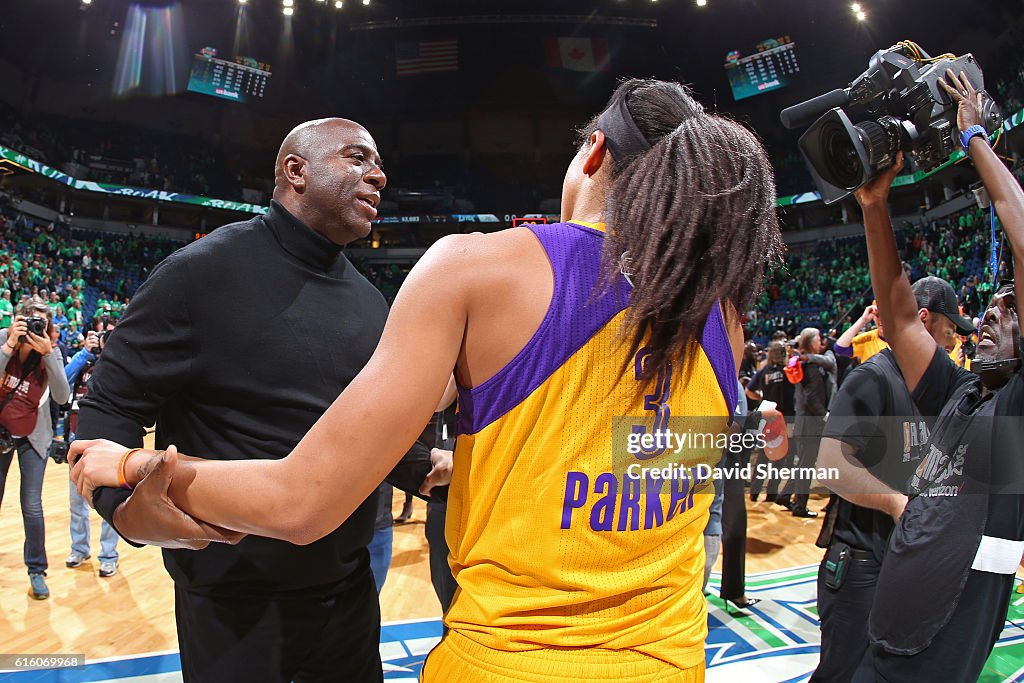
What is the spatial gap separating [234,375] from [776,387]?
19.7ft

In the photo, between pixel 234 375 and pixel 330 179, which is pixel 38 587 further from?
pixel 330 179

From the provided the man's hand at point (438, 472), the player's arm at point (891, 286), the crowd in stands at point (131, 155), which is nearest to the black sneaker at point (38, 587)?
the man's hand at point (438, 472)

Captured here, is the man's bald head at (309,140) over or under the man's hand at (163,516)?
over

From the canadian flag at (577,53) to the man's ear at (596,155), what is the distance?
19272 millimetres

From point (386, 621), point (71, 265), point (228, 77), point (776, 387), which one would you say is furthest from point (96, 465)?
point (228, 77)

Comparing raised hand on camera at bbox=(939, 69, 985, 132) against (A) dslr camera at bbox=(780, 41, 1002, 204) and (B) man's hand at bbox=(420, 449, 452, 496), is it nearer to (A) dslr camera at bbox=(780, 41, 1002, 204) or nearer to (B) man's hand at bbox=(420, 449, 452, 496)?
(A) dslr camera at bbox=(780, 41, 1002, 204)

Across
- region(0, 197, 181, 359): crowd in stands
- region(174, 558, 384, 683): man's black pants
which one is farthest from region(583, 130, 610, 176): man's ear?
region(0, 197, 181, 359): crowd in stands

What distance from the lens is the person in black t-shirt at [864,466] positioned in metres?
2.28

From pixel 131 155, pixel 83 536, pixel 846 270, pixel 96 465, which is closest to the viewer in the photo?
pixel 96 465

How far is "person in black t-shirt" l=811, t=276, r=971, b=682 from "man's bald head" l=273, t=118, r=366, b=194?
1.91 meters

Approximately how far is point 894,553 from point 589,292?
1619mm

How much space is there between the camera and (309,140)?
1.84 metres

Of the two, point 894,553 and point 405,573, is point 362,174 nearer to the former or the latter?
point 894,553

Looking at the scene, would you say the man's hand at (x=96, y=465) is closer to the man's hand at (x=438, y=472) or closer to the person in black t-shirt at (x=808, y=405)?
the man's hand at (x=438, y=472)
